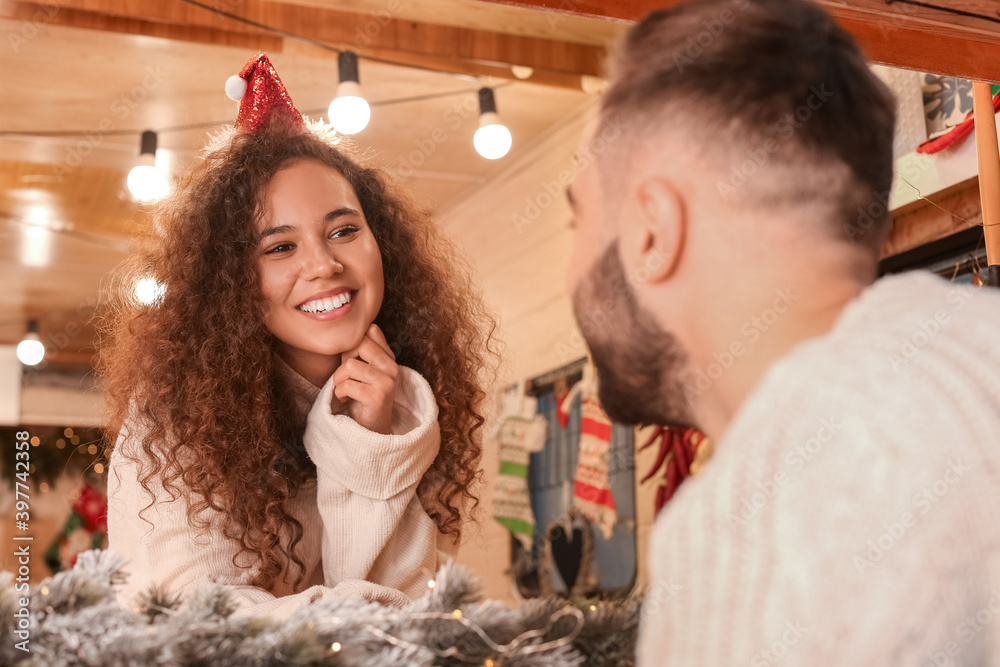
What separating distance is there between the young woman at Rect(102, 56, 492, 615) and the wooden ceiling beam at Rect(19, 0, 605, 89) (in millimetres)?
1155

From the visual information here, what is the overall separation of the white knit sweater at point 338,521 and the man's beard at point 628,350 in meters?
0.35

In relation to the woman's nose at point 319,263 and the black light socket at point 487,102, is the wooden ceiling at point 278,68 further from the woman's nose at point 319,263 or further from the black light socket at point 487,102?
the woman's nose at point 319,263

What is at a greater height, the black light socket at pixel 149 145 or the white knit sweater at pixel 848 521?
the black light socket at pixel 149 145

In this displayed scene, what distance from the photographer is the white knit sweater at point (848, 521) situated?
1.62ft

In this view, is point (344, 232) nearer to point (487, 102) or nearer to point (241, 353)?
point (241, 353)

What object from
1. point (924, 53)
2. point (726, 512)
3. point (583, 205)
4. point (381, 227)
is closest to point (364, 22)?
point (381, 227)

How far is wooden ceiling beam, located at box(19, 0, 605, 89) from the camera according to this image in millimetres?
2225

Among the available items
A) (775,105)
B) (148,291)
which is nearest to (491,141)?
(148,291)

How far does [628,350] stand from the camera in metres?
0.66

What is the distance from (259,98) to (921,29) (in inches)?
29.6

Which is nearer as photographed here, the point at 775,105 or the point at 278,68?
the point at 775,105

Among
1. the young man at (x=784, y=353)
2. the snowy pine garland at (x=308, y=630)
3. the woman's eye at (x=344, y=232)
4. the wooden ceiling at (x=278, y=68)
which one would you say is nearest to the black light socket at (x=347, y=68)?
the wooden ceiling at (x=278, y=68)

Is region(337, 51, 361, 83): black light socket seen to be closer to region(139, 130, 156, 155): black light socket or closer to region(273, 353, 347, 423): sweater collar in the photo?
region(139, 130, 156, 155): black light socket

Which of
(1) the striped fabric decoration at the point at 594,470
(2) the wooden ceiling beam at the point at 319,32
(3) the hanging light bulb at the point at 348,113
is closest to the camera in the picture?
(3) the hanging light bulb at the point at 348,113
